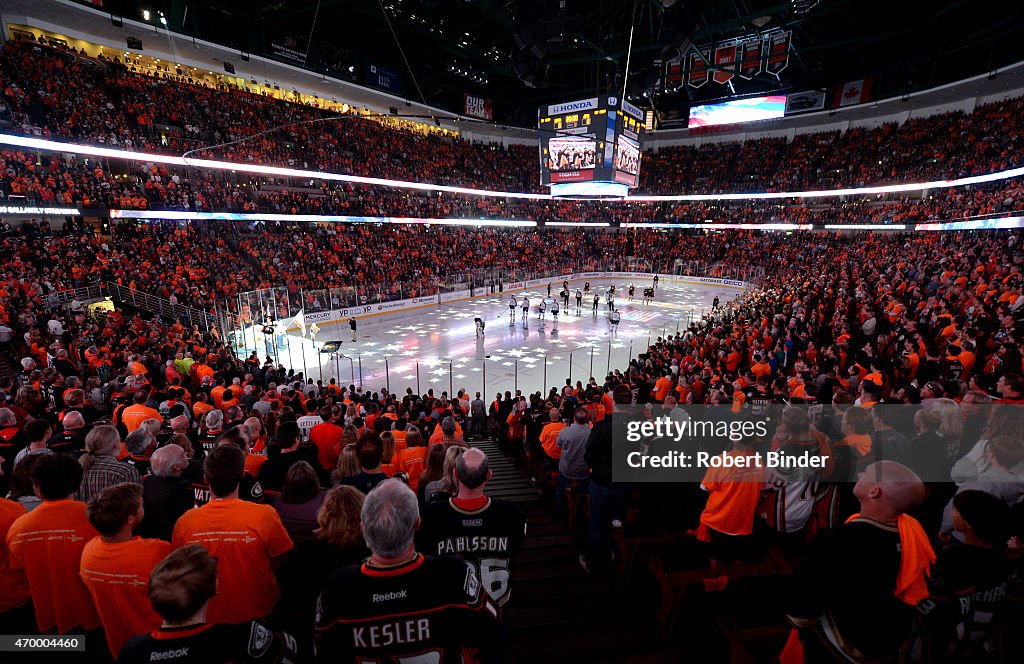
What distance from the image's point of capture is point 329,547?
2307 millimetres

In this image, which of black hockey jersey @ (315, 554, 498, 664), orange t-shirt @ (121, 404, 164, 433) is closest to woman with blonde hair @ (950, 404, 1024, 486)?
black hockey jersey @ (315, 554, 498, 664)

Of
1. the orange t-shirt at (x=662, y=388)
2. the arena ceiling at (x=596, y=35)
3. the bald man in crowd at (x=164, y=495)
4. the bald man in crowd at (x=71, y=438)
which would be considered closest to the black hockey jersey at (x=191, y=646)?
the bald man in crowd at (x=164, y=495)

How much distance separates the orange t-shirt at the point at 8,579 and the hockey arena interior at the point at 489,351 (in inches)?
1.0

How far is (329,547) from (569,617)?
6.31 ft

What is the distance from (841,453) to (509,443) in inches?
244

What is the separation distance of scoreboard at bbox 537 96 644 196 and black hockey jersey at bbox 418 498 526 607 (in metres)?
23.3

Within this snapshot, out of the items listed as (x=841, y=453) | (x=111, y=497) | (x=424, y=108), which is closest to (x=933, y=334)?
(x=841, y=453)

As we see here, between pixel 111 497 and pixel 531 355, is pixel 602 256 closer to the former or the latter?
pixel 531 355

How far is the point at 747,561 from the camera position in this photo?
11.3 feet

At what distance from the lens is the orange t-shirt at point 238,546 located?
2.39 metres

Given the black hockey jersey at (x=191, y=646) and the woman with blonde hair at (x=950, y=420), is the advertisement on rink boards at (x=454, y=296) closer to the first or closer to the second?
the black hockey jersey at (x=191, y=646)

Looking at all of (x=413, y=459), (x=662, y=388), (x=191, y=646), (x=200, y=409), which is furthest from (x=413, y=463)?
(x=662, y=388)

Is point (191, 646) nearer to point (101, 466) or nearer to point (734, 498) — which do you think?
point (101, 466)

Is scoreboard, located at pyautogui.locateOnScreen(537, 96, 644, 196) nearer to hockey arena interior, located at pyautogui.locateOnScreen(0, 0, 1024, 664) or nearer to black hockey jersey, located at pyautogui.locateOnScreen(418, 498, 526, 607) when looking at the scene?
hockey arena interior, located at pyautogui.locateOnScreen(0, 0, 1024, 664)
